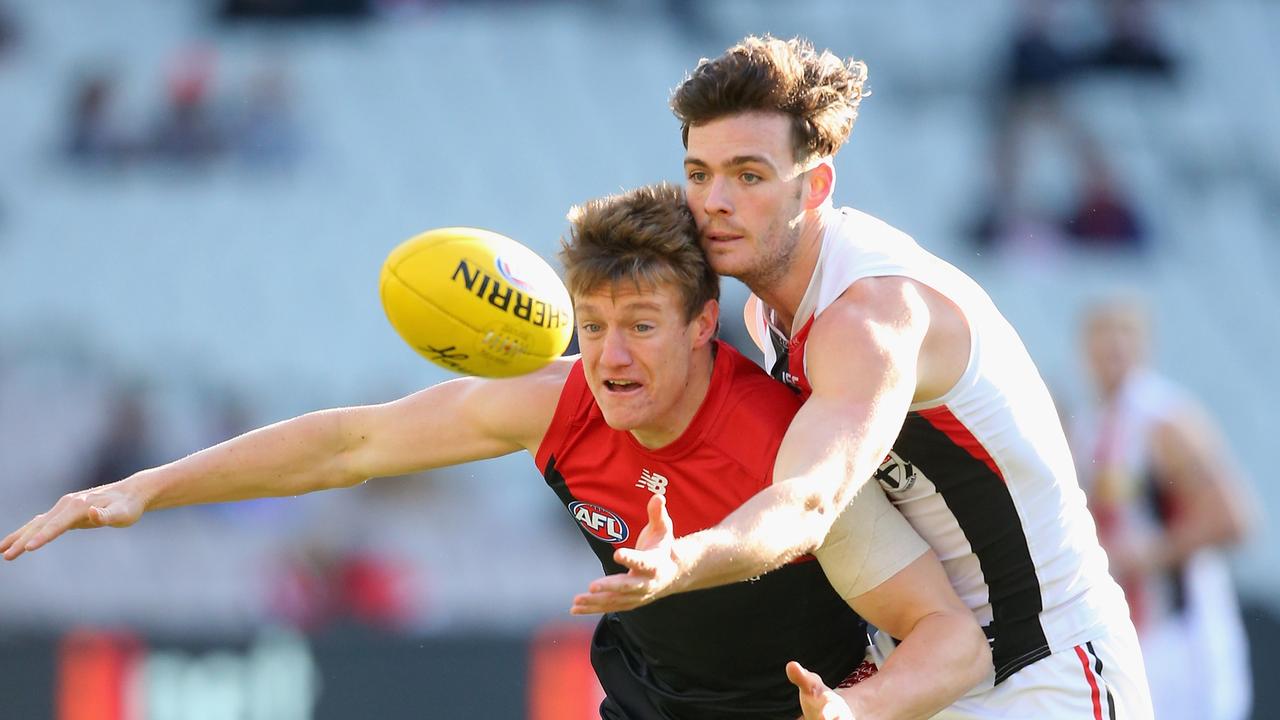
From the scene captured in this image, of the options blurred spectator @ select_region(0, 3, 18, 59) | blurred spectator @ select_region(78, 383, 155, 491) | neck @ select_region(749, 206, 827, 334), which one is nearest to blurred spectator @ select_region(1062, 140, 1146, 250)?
blurred spectator @ select_region(78, 383, 155, 491)

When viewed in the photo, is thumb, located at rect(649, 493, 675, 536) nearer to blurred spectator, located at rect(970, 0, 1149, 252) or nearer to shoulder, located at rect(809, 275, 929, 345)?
shoulder, located at rect(809, 275, 929, 345)

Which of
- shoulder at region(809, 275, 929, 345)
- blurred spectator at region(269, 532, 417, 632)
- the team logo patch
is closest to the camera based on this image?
shoulder at region(809, 275, 929, 345)

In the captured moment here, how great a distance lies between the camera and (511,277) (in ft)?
14.3

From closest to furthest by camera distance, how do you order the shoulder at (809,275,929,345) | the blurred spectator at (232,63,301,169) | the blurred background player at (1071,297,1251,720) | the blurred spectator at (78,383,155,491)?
1. the shoulder at (809,275,929,345)
2. the blurred background player at (1071,297,1251,720)
3. the blurred spectator at (78,383,155,491)
4. the blurred spectator at (232,63,301,169)

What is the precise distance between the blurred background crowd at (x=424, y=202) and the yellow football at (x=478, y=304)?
5.61 metres

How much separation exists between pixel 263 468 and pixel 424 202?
7355mm

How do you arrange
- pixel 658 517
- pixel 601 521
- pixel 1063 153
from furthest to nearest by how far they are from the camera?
pixel 1063 153 → pixel 601 521 → pixel 658 517

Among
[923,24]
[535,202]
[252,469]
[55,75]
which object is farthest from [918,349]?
[55,75]

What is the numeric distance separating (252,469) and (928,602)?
1.95 meters

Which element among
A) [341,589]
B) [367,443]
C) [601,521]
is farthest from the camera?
[341,589]

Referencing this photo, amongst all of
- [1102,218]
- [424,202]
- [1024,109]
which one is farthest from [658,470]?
[1024,109]

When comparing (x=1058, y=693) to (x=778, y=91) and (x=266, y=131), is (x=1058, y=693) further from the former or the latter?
(x=266, y=131)

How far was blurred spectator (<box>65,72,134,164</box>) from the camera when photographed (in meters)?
11.7

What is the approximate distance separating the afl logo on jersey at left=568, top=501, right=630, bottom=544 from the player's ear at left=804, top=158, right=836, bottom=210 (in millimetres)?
1018
